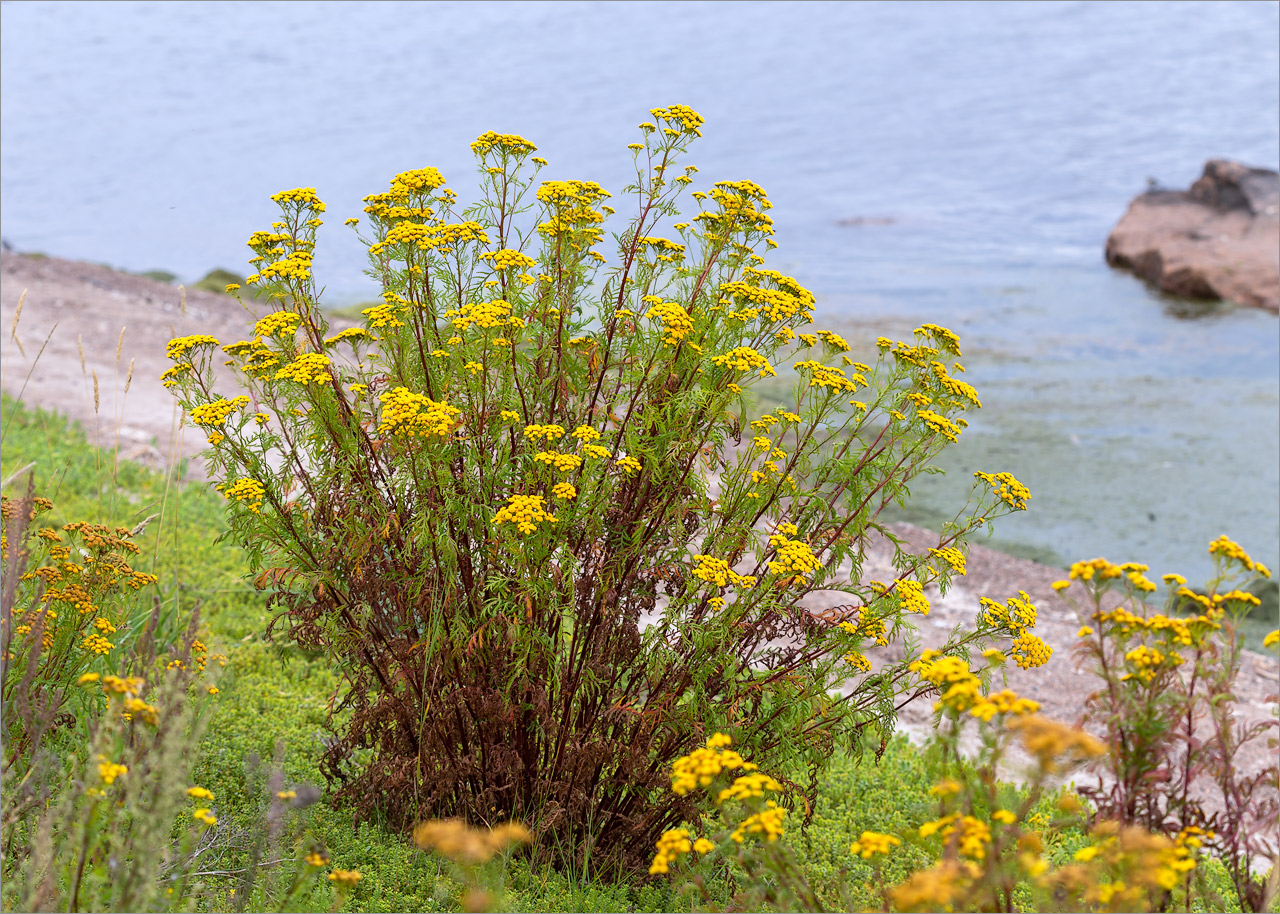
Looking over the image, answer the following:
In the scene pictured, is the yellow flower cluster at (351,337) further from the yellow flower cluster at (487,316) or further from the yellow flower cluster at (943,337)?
the yellow flower cluster at (943,337)

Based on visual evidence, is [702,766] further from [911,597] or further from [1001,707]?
[911,597]

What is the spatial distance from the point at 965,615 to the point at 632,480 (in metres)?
5.18

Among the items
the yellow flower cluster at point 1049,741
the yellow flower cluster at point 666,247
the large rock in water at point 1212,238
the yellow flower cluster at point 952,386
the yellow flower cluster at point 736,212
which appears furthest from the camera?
the large rock in water at point 1212,238

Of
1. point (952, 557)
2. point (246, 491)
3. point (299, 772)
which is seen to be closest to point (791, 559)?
point (952, 557)

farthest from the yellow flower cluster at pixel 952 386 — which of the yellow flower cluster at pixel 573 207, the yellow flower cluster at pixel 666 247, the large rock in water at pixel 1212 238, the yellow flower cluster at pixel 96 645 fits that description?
the large rock in water at pixel 1212 238

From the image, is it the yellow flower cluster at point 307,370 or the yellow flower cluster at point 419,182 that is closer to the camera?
the yellow flower cluster at point 307,370

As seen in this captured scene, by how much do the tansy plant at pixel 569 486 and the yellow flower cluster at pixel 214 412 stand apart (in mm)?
59

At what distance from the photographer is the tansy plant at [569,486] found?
3.12m

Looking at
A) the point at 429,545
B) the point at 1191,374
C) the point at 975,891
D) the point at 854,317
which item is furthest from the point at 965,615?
the point at 854,317

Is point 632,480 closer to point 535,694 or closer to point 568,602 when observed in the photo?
point 568,602

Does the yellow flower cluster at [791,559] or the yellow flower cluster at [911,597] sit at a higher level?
the yellow flower cluster at [791,559]

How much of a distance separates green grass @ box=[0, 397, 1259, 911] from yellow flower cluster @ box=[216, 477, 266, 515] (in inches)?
14.1

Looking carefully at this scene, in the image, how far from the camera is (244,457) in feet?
10.00

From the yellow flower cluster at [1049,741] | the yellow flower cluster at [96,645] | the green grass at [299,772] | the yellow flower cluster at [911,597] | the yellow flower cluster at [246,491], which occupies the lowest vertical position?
the green grass at [299,772]
